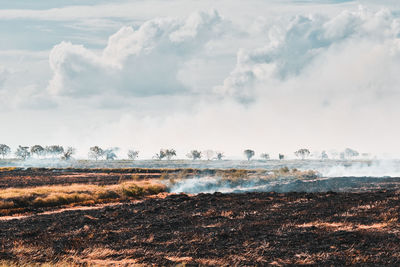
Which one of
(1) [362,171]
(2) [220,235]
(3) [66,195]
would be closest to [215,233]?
(2) [220,235]

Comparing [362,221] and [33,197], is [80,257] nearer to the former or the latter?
[362,221]

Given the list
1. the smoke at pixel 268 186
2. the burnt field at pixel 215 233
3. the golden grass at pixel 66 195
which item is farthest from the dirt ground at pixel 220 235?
the smoke at pixel 268 186

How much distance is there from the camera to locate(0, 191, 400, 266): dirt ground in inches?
639

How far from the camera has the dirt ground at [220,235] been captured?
639 inches

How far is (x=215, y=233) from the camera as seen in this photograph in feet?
70.6

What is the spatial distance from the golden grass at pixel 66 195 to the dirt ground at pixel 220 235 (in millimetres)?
6307

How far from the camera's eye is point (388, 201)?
105 ft

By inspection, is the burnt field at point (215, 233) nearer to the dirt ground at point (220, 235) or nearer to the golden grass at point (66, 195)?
the dirt ground at point (220, 235)

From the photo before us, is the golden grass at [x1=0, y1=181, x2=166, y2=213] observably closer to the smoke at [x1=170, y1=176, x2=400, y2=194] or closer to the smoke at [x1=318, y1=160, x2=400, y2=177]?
the smoke at [x1=170, y1=176, x2=400, y2=194]

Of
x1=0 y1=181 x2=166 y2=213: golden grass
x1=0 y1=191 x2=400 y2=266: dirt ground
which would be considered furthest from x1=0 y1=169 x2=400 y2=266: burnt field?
x1=0 y1=181 x2=166 y2=213: golden grass

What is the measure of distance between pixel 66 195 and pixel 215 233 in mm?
24359

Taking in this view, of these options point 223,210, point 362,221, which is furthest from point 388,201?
point 223,210

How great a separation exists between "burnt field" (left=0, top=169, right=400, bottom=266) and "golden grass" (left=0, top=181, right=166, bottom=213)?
1.37 meters

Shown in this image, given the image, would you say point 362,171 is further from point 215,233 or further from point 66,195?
point 215,233
